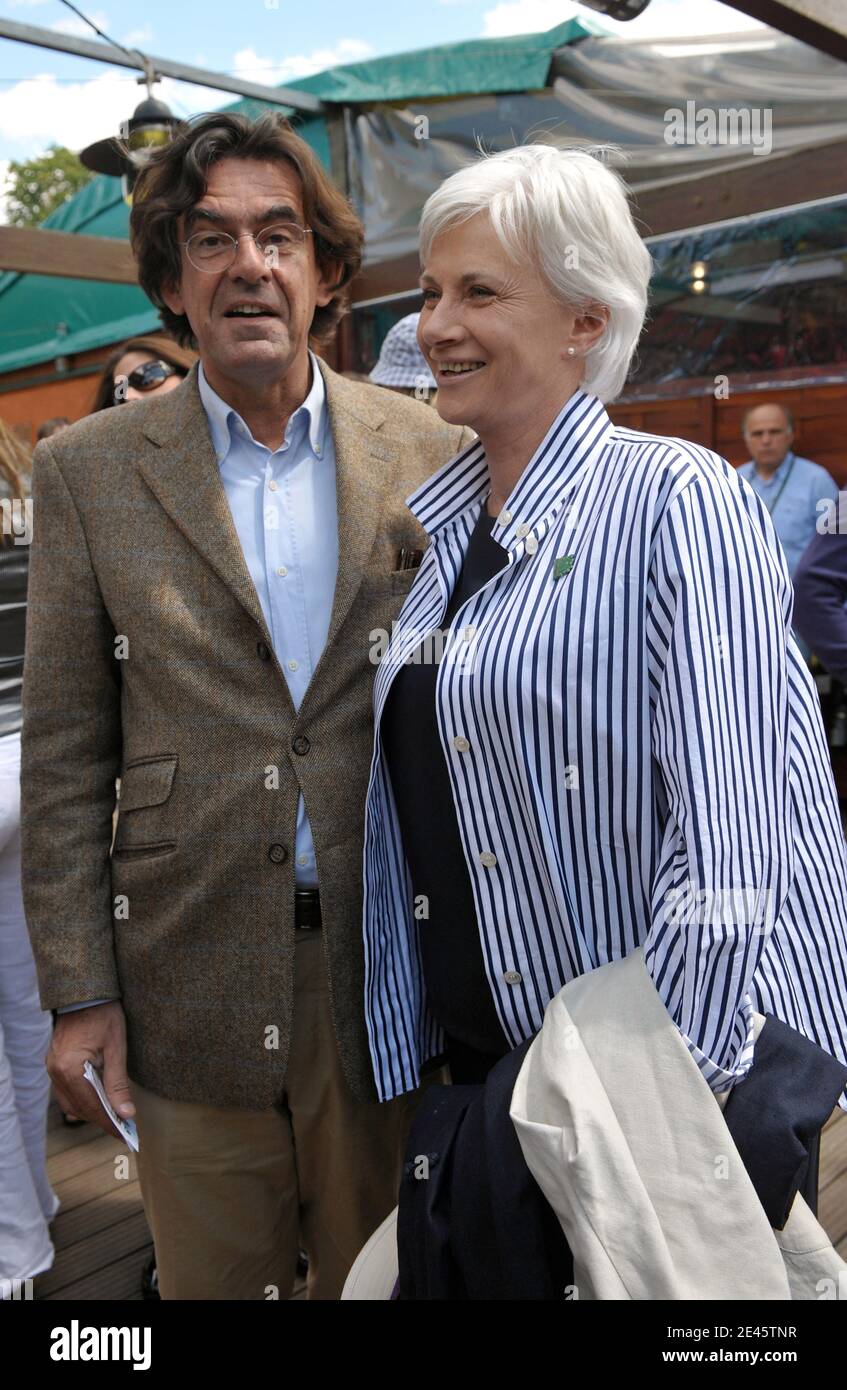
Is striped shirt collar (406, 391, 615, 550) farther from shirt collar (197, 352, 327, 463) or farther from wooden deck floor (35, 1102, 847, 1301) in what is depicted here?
wooden deck floor (35, 1102, 847, 1301)

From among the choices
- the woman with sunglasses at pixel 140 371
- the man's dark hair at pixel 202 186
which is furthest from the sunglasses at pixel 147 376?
the man's dark hair at pixel 202 186

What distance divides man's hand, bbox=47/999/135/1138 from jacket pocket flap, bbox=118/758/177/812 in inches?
11.5

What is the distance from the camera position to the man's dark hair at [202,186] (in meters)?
1.66

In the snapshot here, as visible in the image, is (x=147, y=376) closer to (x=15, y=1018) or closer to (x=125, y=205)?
(x=15, y=1018)

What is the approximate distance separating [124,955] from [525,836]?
0.67 metres

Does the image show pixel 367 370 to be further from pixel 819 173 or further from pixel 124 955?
pixel 124 955

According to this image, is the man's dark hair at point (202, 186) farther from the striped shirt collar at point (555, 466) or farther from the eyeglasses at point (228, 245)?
the striped shirt collar at point (555, 466)

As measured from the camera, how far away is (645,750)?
1232 mm

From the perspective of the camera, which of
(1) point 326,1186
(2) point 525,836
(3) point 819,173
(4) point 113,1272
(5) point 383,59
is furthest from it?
(5) point 383,59

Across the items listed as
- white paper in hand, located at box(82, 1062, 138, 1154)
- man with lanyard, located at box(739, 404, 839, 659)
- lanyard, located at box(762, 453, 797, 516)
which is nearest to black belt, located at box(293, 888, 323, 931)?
white paper in hand, located at box(82, 1062, 138, 1154)

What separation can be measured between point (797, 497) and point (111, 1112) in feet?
15.2
